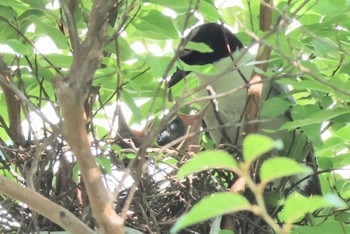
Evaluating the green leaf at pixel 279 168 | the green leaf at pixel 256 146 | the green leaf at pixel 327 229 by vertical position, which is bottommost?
the green leaf at pixel 279 168

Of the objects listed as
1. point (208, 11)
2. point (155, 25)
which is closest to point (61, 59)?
point (155, 25)

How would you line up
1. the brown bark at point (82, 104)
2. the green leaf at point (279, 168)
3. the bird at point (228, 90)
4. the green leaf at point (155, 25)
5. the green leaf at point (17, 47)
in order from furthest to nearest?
the bird at point (228, 90)
the green leaf at point (155, 25)
the green leaf at point (17, 47)
the brown bark at point (82, 104)
the green leaf at point (279, 168)

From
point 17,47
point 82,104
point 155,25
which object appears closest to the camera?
point 82,104

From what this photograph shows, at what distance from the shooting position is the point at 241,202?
0.48 m

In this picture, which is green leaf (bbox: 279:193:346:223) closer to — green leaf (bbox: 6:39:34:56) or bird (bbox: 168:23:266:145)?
green leaf (bbox: 6:39:34:56)

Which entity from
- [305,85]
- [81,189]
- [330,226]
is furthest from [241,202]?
[81,189]

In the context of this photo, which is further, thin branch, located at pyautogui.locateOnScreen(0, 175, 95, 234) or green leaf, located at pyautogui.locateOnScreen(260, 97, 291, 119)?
green leaf, located at pyautogui.locateOnScreen(260, 97, 291, 119)

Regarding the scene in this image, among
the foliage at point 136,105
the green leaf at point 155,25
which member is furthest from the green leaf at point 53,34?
the green leaf at point 155,25

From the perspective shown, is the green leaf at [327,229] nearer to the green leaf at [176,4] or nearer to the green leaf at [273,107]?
the green leaf at [273,107]

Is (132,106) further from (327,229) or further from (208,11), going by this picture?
(327,229)

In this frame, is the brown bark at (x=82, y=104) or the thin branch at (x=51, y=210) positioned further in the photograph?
the thin branch at (x=51, y=210)

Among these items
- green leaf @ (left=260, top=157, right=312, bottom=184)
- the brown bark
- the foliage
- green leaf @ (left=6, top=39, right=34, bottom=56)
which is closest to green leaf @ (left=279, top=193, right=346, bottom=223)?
green leaf @ (left=260, top=157, right=312, bottom=184)

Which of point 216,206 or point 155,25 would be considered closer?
point 216,206

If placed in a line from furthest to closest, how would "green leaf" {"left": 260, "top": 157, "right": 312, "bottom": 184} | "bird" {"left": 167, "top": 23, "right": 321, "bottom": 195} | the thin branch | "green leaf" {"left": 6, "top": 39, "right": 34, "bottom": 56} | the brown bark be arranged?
1. "bird" {"left": 167, "top": 23, "right": 321, "bottom": 195}
2. "green leaf" {"left": 6, "top": 39, "right": 34, "bottom": 56}
3. the thin branch
4. the brown bark
5. "green leaf" {"left": 260, "top": 157, "right": 312, "bottom": 184}
